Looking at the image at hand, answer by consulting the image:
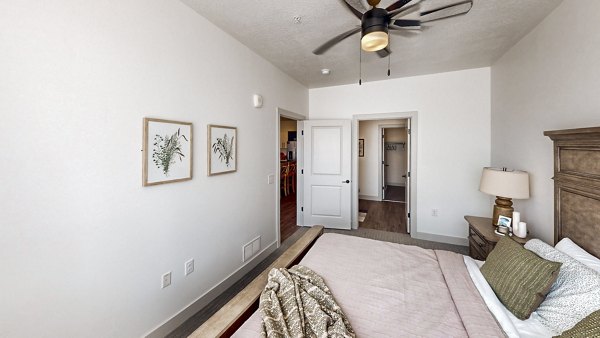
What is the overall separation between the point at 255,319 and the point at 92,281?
3.51ft

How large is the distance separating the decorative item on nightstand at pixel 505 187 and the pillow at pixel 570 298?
42.4 inches

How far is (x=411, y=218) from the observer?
3.76 m

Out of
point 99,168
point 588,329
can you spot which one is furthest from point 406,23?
point 99,168

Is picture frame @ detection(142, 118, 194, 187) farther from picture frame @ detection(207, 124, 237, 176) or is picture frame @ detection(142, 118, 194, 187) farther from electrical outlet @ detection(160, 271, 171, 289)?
electrical outlet @ detection(160, 271, 171, 289)

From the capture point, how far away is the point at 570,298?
111 cm

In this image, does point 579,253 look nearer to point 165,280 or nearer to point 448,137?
point 448,137

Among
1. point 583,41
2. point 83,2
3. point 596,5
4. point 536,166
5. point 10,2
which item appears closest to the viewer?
point 10,2

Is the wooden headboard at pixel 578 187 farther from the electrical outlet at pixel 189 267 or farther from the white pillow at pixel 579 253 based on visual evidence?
the electrical outlet at pixel 189 267

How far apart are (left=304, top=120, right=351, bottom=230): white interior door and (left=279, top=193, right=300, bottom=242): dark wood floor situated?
33cm

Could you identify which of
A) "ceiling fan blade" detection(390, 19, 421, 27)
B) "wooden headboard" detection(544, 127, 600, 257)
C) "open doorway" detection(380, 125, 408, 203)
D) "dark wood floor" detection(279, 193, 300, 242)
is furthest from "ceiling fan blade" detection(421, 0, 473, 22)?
"open doorway" detection(380, 125, 408, 203)

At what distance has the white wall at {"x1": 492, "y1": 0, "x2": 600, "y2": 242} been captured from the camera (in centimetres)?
160

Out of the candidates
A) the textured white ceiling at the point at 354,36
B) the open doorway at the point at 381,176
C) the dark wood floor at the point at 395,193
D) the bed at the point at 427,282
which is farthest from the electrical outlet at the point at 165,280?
the dark wood floor at the point at 395,193

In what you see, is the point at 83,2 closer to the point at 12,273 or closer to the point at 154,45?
the point at 154,45

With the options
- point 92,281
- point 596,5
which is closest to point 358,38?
point 596,5
